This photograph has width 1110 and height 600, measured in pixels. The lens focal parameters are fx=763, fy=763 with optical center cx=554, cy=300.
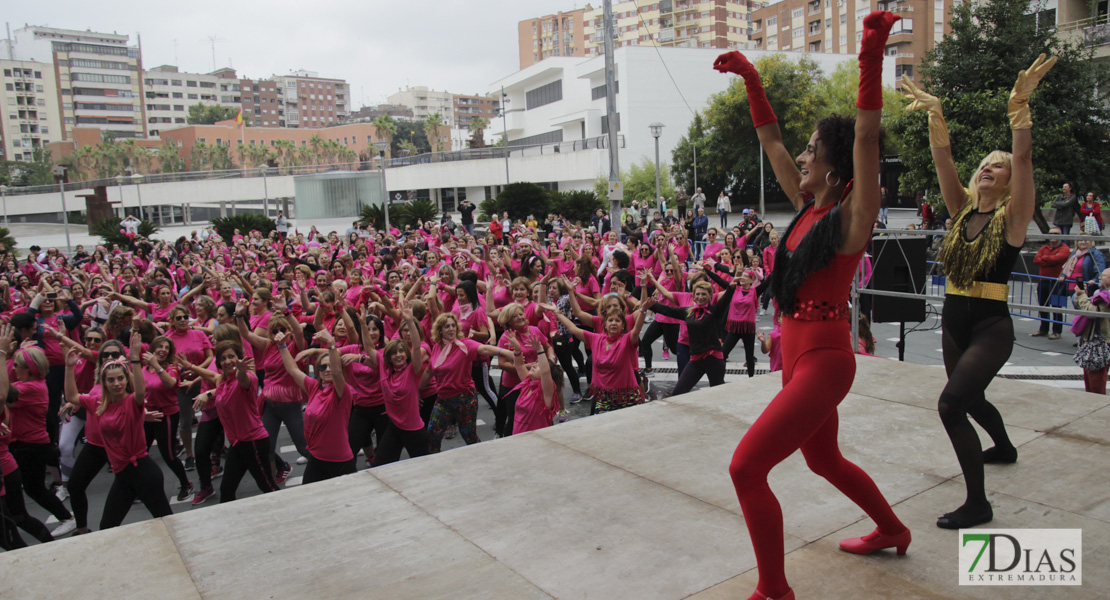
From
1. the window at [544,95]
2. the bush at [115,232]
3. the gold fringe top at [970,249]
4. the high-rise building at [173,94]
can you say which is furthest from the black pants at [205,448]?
the high-rise building at [173,94]

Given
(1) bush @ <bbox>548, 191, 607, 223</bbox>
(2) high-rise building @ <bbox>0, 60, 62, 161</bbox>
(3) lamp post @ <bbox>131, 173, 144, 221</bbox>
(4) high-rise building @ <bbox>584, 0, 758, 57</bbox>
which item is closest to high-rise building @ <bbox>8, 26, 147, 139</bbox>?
(2) high-rise building @ <bbox>0, 60, 62, 161</bbox>

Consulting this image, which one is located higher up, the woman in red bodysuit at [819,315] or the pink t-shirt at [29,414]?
the woman in red bodysuit at [819,315]

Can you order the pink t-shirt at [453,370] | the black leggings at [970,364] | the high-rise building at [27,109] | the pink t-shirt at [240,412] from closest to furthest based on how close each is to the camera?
the black leggings at [970,364], the pink t-shirt at [240,412], the pink t-shirt at [453,370], the high-rise building at [27,109]

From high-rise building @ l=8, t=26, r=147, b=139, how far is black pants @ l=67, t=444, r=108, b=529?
119512mm

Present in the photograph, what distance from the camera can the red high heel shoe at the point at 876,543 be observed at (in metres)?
3.09

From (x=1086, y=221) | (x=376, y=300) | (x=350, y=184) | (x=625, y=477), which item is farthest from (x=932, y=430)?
(x=350, y=184)

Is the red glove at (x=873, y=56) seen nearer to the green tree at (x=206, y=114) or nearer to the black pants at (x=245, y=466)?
the black pants at (x=245, y=466)

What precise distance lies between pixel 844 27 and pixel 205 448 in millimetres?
73890

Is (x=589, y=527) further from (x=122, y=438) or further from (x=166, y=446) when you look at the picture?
(x=166, y=446)

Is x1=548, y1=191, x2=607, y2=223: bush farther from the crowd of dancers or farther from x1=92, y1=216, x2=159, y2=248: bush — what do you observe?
the crowd of dancers

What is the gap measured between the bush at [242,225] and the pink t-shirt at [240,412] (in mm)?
21218

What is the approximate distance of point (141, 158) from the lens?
80438 millimetres

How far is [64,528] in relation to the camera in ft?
19.8

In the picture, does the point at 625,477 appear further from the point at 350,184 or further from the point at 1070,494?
the point at 350,184
